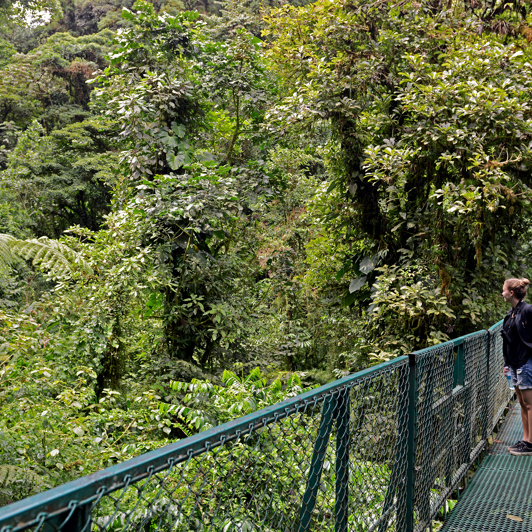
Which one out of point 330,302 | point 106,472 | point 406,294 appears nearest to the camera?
point 106,472

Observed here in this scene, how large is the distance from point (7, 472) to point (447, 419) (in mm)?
2870

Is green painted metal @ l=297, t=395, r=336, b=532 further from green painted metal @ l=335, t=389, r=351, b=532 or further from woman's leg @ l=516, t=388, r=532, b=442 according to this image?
woman's leg @ l=516, t=388, r=532, b=442

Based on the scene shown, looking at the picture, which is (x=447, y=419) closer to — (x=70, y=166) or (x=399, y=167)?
(x=399, y=167)

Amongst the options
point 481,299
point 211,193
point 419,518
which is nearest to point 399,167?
point 481,299

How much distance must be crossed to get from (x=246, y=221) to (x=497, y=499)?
Result: 6679 millimetres

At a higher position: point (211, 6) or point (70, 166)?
point (211, 6)

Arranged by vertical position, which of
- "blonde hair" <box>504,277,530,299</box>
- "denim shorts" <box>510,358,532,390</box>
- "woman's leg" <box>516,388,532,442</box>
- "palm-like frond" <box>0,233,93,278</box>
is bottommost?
"woman's leg" <box>516,388,532,442</box>

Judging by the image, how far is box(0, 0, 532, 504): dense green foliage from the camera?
4.41 metres

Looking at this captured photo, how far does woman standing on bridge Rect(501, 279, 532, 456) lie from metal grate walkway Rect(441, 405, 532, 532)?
0.68 feet

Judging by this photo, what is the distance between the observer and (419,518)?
8.90 ft

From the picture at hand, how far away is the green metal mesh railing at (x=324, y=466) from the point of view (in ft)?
3.13

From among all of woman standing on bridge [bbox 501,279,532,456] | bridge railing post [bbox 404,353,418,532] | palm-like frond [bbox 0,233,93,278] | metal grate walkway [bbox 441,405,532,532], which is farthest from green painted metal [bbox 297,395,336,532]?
palm-like frond [bbox 0,233,93,278]

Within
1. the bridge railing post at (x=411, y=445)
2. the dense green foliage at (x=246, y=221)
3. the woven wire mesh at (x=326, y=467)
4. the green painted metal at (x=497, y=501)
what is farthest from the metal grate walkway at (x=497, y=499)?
the dense green foliage at (x=246, y=221)

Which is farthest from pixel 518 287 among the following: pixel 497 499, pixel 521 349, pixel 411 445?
pixel 411 445
